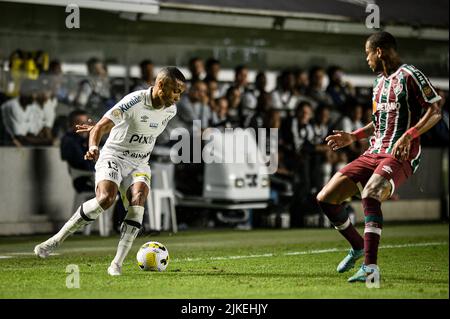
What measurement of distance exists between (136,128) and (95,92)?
6.01 meters

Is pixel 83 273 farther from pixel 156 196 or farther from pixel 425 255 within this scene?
pixel 156 196

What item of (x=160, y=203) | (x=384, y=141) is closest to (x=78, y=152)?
(x=160, y=203)

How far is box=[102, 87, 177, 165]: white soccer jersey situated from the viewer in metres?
10.4

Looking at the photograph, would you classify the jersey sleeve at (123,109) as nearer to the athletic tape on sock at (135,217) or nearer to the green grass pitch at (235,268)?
the athletic tape on sock at (135,217)

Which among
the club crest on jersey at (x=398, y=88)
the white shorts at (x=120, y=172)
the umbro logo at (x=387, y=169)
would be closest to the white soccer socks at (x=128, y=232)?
the white shorts at (x=120, y=172)

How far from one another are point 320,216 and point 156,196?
10.4 ft

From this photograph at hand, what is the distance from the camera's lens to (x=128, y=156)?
34.5 feet

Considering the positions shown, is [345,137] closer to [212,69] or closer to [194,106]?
[194,106]

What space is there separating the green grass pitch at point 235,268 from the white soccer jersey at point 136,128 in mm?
1189

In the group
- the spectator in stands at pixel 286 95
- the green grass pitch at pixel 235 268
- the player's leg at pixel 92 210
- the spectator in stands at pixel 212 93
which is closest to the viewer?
the green grass pitch at pixel 235 268

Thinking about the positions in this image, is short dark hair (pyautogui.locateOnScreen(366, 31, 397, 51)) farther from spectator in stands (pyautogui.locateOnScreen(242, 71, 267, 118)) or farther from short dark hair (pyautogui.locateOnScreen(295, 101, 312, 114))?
spectator in stands (pyautogui.locateOnScreen(242, 71, 267, 118))

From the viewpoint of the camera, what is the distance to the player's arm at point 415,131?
30.3ft

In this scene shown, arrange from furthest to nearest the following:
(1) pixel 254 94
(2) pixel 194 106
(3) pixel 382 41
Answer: (1) pixel 254 94, (2) pixel 194 106, (3) pixel 382 41

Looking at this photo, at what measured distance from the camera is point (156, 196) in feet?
52.9
